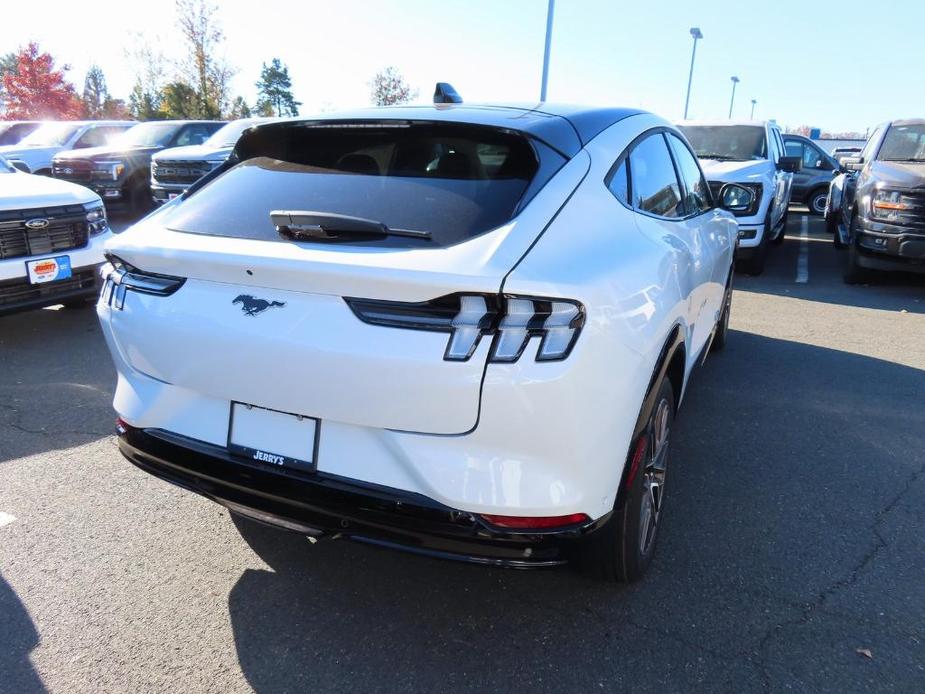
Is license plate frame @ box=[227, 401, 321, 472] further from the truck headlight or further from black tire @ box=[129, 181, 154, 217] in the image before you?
black tire @ box=[129, 181, 154, 217]

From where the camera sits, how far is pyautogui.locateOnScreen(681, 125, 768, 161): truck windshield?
955 cm

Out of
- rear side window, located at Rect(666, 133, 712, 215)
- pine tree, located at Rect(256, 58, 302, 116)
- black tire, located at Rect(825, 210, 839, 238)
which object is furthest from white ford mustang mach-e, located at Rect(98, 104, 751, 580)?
pine tree, located at Rect(256, 58, 302, 116)

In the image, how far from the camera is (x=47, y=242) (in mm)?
5484

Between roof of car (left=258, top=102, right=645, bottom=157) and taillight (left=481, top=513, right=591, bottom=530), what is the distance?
1198 mm

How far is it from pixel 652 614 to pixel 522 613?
46 cm

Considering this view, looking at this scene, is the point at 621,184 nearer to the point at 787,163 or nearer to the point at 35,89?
the point at 787,163

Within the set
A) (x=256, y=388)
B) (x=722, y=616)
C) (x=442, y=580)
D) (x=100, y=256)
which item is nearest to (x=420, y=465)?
(x=256, y=388)

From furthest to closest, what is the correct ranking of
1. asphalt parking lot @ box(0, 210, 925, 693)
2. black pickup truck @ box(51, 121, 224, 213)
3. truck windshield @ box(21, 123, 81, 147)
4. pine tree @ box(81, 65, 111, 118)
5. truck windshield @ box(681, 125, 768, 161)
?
1. pine tree @ box(81, 65, 111, 118)
2. truck windshield @ box(21, 123, 81, 147)
3. black pickup truck @ box(51, 121, 224, 213)
4. truck windshield @ box(681, 125, 768, 161)
5. asphalt parking lot @ box(0, 210, 925, 693)

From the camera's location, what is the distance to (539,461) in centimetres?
189

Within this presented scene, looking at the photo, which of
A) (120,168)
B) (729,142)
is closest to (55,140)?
(120,168)

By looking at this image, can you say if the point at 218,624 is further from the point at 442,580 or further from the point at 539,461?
the point at 539,461

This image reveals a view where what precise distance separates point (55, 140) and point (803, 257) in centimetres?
1524

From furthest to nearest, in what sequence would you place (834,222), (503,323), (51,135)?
(51,135)
(834,222)
(503,323)


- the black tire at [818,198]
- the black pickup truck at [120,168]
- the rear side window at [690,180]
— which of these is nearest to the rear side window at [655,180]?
the rear side window at [690,180]
